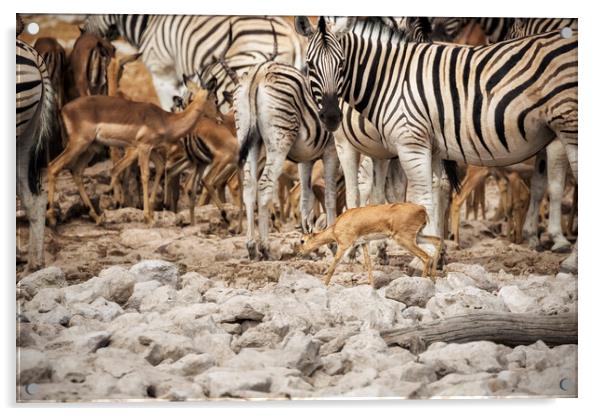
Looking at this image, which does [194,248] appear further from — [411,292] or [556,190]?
[556,190]

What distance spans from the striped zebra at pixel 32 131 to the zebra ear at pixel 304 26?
3.77 feet

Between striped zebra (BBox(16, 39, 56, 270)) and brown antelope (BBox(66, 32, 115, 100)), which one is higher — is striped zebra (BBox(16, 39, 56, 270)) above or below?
below

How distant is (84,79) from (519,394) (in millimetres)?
2415

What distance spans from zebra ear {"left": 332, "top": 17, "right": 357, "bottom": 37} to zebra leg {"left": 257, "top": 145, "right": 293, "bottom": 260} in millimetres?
552

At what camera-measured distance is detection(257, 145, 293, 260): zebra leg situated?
558 centimetres

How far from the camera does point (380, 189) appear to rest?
18.6 ft

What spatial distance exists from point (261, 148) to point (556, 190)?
1388 mm

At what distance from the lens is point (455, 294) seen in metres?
5.50

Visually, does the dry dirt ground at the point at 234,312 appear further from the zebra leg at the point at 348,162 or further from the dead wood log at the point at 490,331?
the zebra leg at the point at 348,162

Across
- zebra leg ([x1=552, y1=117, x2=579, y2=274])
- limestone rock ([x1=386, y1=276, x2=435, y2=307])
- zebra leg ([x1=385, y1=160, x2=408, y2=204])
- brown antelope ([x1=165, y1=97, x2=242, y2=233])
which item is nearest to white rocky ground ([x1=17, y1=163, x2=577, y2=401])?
limestone rock ([x1=386, y1=276, x2=435, y2=307])

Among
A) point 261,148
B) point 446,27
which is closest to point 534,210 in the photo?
point 446,27

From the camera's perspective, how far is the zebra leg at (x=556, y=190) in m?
5.54

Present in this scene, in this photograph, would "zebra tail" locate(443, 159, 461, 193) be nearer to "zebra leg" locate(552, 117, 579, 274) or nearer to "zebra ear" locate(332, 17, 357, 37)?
"zebra leg" locate(552, 117, 579, 274)
